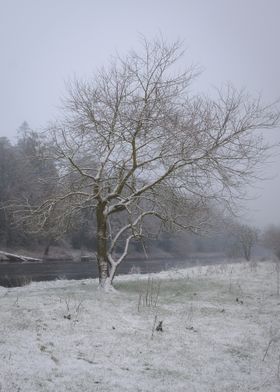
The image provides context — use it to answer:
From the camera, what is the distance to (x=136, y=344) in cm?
721

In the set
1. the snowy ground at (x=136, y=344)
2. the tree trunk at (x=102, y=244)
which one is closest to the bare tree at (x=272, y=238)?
the tree trunk at (x=102, y=244)

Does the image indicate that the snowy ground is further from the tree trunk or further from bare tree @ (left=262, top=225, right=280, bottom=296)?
bare tree @ (left=262, top=225, right=280, bottom=296)

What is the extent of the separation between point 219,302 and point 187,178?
4.03m

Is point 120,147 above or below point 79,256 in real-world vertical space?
above

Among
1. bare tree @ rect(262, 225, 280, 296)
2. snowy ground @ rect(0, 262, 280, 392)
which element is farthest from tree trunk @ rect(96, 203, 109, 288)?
bare tree @ rect(262, 225, 280, 296)

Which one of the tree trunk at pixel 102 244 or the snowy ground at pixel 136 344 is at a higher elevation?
the tree trunk at pixel 102 244

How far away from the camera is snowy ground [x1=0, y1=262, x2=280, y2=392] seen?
552 cm

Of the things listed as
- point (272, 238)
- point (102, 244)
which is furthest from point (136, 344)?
point (272, 238)

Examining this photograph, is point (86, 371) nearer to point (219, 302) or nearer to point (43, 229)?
point (219, 302)

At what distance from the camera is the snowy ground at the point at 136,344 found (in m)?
5.52

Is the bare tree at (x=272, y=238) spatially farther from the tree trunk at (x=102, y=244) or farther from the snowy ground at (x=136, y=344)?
the snowy ground at (x=136, y=344)

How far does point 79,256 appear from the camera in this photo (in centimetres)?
5172

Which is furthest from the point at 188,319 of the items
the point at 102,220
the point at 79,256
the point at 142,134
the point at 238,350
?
the point at 79,256

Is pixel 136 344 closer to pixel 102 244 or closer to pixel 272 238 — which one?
pixel 102 244
